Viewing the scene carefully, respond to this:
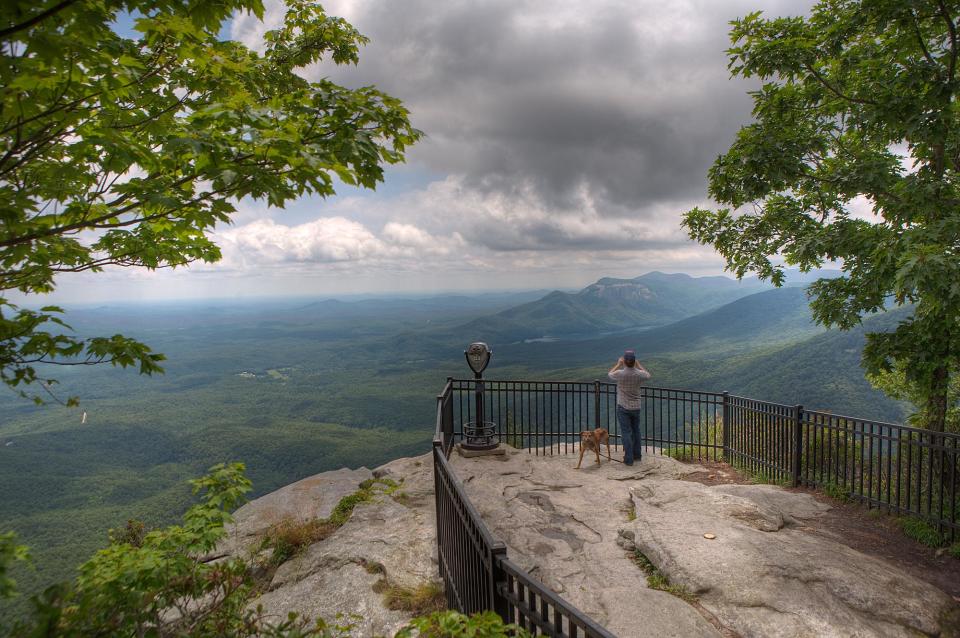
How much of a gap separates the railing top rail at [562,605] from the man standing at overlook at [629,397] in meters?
6.49

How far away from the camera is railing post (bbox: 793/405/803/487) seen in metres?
8.43

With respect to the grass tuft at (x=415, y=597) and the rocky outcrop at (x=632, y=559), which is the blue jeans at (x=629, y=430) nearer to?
the rocky outcrop at (x=632, y=559)

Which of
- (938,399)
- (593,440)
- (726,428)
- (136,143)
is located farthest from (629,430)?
(136,143)

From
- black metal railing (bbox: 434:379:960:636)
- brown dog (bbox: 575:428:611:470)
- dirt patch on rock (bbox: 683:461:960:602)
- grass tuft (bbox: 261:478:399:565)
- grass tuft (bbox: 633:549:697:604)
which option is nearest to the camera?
black metal railing (bbox: 434:379:960:636)

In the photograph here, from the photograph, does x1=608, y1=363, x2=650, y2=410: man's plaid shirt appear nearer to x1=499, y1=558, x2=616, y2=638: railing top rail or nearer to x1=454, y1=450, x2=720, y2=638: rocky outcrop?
x1=454, y1=450, x2=720, y2=638: rocky outcrop

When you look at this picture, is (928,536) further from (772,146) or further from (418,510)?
(418,510)

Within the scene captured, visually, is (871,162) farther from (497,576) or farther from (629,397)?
(497,576)

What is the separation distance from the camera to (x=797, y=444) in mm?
8477

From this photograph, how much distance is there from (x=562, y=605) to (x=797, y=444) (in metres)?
8.37

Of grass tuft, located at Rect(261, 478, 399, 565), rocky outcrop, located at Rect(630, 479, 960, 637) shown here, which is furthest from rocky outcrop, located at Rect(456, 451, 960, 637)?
grass tuft, located at Rect(261, 478, 399, 565)

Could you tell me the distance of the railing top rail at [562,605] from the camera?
2.16 metres

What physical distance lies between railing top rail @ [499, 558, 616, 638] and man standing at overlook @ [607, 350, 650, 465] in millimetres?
6485

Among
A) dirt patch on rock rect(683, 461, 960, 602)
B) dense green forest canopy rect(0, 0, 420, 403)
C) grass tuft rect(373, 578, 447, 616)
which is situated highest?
dense green forest canopy rect(0, 0, 420, 403)

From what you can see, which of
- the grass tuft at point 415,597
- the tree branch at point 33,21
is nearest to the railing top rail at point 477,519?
the grass tuft at point 415,597
